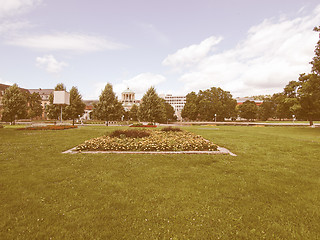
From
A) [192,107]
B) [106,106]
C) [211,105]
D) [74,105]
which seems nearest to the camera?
[106,106]

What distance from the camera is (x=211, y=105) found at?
70.6 meters

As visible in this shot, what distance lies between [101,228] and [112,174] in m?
3.15

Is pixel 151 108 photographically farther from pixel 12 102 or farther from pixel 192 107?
pixel 192 107

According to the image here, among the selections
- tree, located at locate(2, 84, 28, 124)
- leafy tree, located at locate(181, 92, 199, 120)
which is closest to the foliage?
leafy tree, located at locate(181, 92, 199, 120)

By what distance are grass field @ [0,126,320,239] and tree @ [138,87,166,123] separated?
34.6m

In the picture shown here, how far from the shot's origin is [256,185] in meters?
5.93

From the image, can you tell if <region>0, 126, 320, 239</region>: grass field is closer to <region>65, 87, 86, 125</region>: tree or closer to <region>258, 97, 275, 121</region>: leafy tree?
<region>65, 87, 86, 125</region>: tree

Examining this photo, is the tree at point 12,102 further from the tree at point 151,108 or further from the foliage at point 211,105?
the foliage at point 211,105

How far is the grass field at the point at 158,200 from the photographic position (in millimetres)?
3701

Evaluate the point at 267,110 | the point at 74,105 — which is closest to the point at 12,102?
the point at 74,105

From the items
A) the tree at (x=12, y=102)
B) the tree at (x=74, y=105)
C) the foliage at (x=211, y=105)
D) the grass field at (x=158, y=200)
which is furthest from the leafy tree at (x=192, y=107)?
the grass field at (x=158, y=200)

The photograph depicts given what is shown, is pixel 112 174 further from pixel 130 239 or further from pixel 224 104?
pixel 224 104

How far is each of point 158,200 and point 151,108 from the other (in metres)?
38.6

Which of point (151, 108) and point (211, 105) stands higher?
point (211, 105)
